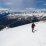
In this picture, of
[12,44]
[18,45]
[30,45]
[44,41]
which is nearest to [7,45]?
[12,44]

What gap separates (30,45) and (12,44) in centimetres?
307

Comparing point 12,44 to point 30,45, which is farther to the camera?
point 12,44

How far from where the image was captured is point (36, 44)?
16.0 metres

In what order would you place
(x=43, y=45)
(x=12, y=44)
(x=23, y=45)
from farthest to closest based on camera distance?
(x=12, y=44) < (x=23, y=45) < (x=43, y=45)

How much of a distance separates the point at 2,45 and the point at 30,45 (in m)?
4.91

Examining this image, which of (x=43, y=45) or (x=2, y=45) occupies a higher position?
(x=43, y=45)

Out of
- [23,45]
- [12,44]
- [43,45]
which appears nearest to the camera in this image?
[43,45]

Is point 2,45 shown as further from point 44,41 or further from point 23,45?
point 44,41

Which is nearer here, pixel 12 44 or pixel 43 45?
pixel 43 45

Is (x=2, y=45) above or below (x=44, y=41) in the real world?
below

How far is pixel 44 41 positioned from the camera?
16641mm

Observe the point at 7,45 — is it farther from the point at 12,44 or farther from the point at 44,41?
the point at 44,41

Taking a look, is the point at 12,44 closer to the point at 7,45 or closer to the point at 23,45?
the point at 7,45

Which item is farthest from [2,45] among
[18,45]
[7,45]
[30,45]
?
[30,45]
